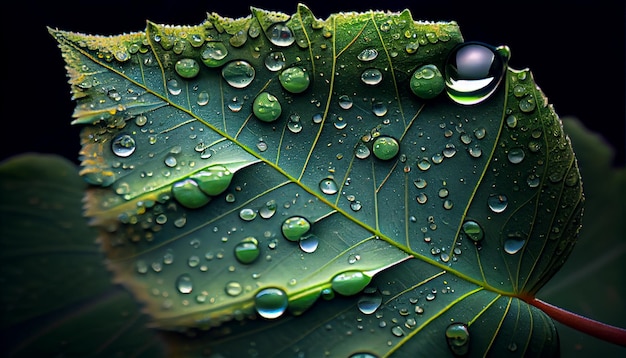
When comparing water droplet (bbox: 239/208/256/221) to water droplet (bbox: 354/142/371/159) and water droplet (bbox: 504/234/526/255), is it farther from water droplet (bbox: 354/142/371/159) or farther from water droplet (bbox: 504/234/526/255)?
water droplet (bbox: 504/234/526/255)

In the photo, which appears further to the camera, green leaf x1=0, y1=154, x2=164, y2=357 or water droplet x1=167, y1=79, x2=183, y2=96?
green leaf x1=0, y1=154, x2=164, y2=357

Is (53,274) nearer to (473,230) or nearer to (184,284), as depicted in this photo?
(184,284)

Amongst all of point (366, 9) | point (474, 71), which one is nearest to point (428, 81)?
point (474, 71)

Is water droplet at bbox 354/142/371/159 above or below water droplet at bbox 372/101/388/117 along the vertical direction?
below

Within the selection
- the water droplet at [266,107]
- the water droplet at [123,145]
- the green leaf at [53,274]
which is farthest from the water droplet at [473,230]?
the green leaf at [53,274]

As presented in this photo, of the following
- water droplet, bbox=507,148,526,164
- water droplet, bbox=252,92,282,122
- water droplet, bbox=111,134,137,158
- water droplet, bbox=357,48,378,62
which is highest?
water droplet, bbox=357,48,378,62

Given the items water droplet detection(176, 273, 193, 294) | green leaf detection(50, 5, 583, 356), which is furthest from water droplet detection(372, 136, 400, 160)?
water droplet detection(176, 273, 193, 294)

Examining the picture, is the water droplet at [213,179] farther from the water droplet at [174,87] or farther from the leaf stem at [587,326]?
the leaf stem at [587,326]
